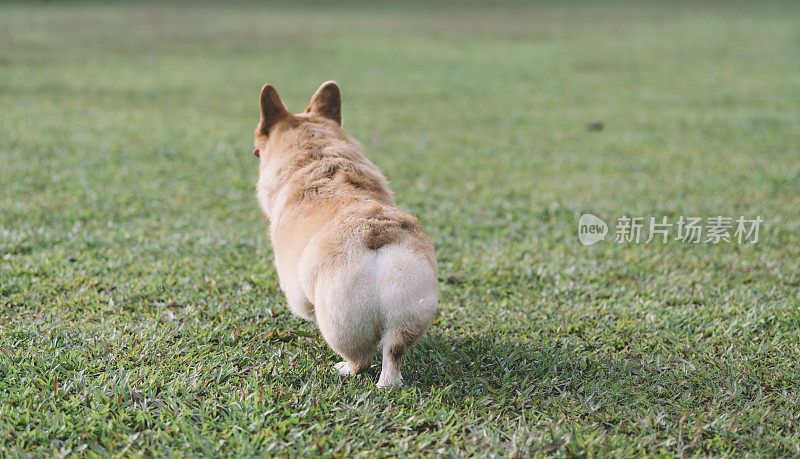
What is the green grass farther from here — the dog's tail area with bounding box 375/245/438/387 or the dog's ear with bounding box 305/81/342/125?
the dog's ear with bounding box 305/81/342/125

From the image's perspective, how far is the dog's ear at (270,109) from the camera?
4141 millimetres

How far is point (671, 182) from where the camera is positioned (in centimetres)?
785

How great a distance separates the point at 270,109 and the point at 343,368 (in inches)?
70.3

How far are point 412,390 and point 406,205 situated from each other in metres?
3.67

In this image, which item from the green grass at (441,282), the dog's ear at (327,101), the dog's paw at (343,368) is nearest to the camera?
the green grass at (441,282)

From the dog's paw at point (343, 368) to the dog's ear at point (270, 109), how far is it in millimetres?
1673

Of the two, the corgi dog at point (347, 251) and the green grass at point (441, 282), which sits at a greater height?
the corgi dog at point (347, 251)

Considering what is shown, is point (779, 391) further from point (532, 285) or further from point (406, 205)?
point (406, 205)

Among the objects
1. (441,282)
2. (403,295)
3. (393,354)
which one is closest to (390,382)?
(393,354)

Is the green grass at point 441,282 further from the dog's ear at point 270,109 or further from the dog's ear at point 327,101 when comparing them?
the dog's ear at point 327,101

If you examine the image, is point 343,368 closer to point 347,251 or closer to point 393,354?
point 393,354

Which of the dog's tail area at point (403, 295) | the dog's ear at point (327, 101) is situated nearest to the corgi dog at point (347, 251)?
the dog's tail area at point (403, 295)

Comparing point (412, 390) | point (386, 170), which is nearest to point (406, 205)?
point (386, 170)

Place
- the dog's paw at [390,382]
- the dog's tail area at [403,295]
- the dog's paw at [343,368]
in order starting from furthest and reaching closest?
1. the dog's paw at [343,368]
2. the dog's paw at [390,382]
3. the dog's tail area at [403,295]
